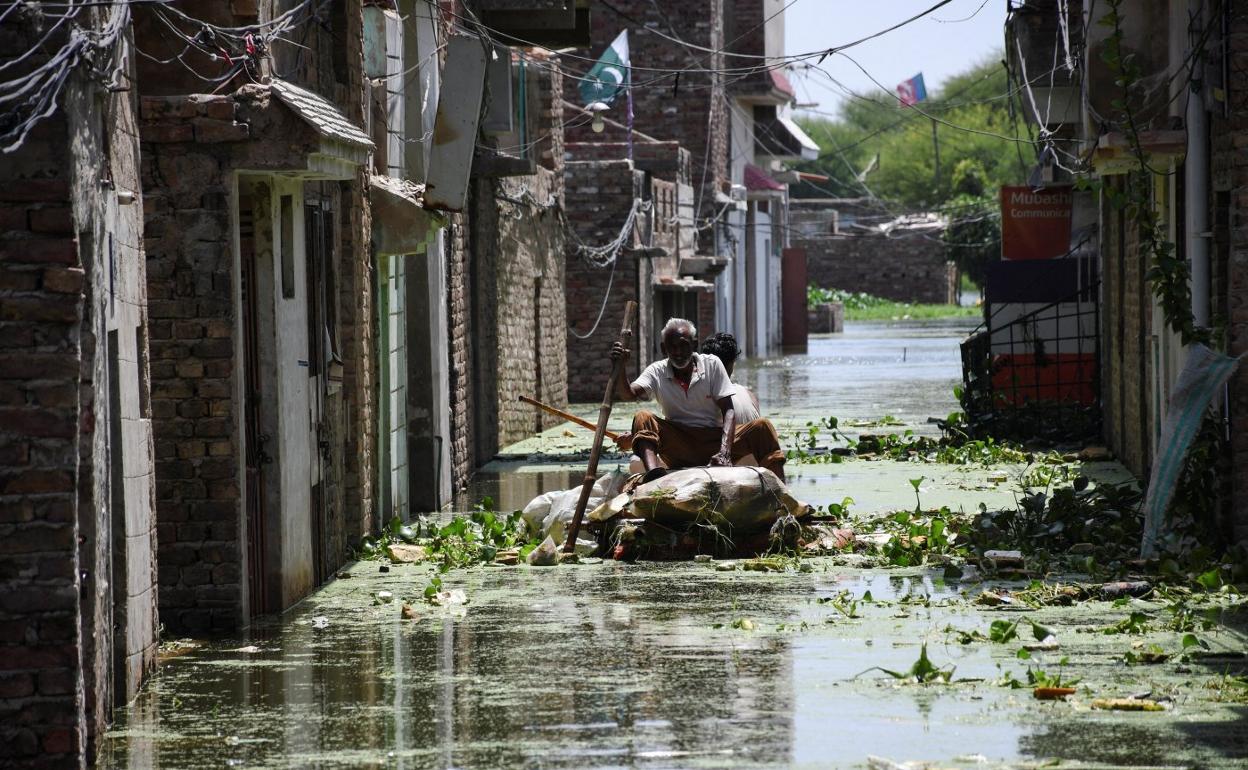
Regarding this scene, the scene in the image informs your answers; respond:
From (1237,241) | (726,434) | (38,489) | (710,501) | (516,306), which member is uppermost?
(1237,241)

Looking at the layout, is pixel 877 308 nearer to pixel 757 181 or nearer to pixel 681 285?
pixel 757 181

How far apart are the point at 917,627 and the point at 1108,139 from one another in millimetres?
4619

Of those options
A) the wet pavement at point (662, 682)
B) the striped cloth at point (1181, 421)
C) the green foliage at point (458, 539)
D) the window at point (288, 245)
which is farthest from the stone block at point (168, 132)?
the striped cloth at point (1181, 421)

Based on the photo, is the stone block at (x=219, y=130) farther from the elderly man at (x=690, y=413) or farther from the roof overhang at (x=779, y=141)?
the roof overhang at (x=779, y=141)

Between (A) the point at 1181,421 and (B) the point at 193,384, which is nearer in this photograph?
(B) the point at 193,384

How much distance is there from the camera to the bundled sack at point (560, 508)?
42.1ft

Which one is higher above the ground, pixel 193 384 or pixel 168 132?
pixel 168 132

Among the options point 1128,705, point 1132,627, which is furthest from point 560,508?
point 1128,705

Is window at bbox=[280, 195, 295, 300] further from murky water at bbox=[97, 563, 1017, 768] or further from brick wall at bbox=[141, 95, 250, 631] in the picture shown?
murky water at bbox=[97, 563, 1017, 768]

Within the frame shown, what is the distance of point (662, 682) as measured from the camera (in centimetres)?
820

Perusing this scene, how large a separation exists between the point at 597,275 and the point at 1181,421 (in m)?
18.9

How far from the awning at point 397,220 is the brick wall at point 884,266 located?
59462 millimetres

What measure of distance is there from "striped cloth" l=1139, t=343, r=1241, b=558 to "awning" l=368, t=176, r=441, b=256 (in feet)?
17.8

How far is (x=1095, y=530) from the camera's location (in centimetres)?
1244
